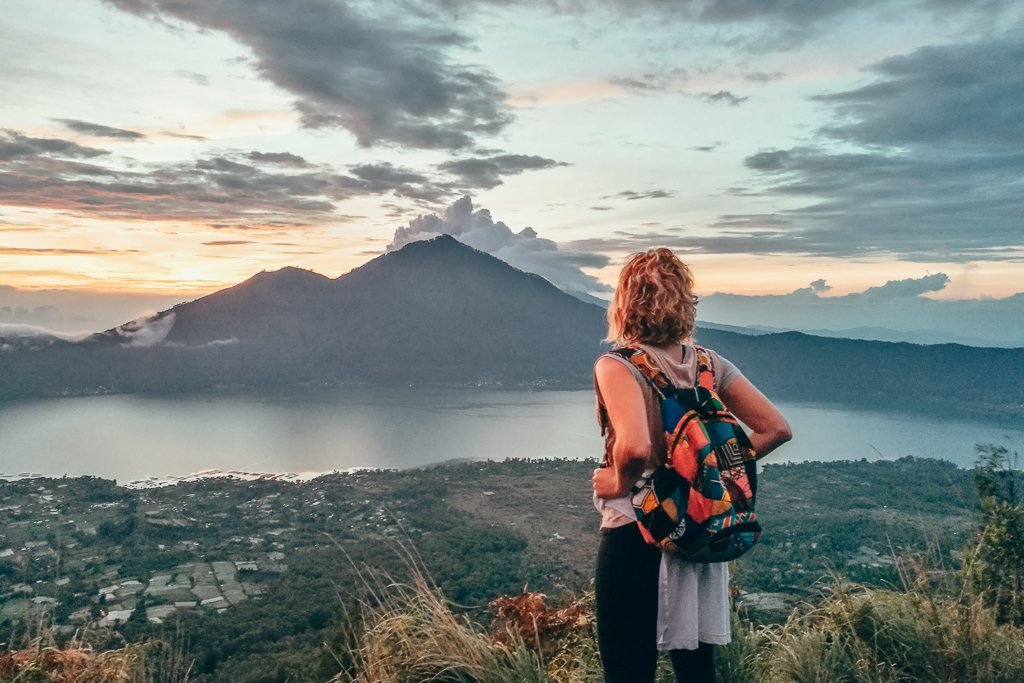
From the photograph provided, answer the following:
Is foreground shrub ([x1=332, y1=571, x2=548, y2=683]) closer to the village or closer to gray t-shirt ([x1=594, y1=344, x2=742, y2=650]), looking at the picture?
gray t-shirt ([x1=594, y1=344, x2=742, y2=650])

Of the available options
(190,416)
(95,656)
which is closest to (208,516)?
(95,656)

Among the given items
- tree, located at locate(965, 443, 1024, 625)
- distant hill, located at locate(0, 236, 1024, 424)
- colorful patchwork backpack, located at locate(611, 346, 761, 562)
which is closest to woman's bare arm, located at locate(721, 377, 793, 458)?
colorful patchwork backpack, located at locate(611, 346, 761, 562)

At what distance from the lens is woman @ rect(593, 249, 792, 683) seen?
169 cm

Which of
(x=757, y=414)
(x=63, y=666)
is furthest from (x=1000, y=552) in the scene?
(x=63, y=666)

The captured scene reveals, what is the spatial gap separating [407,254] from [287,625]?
162 metres

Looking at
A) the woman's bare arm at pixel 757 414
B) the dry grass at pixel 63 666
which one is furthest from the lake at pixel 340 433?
the dry grass at pixel 63 666

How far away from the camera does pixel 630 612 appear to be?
5.65 feet

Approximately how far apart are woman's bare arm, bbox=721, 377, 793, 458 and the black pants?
0.43m

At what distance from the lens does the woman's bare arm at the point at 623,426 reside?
1.56 meters

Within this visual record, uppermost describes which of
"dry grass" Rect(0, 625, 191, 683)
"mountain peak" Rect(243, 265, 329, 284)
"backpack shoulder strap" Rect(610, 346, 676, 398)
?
"mountain peak" Rect(243, 265, 329, 284)

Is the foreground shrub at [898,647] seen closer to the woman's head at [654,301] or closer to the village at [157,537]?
the woman's head at [654,301]

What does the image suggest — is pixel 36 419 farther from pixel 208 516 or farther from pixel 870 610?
pixel 870 610

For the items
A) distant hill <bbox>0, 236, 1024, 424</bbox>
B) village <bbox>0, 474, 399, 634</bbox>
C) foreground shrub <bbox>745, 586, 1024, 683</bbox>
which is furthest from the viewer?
distant hill <bbox>0, 236, 1024, 424</bbox>

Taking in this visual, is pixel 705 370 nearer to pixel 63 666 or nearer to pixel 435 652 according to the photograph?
pixel 435 652
